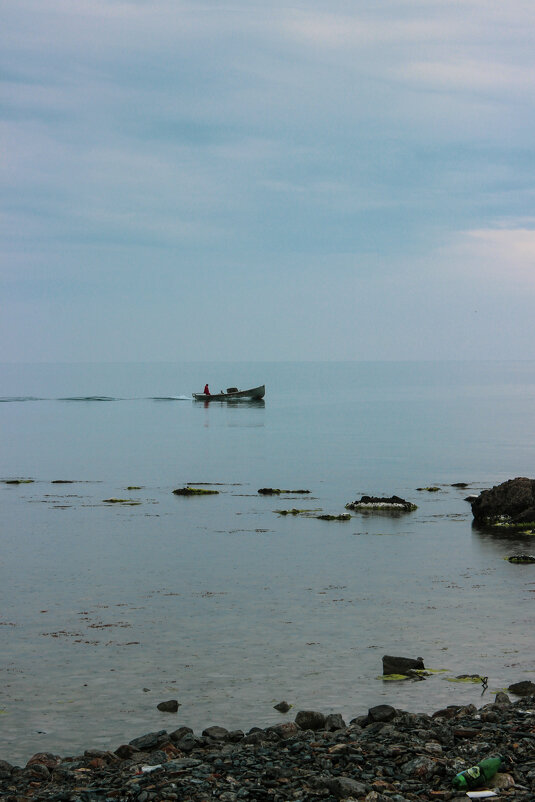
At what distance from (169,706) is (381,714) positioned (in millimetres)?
3510

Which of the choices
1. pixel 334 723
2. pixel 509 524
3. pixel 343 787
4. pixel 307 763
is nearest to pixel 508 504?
pixel 509 524

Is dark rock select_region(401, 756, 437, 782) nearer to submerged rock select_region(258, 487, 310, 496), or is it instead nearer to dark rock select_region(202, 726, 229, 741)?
dark rock select_region(202, 726, 229, 741)

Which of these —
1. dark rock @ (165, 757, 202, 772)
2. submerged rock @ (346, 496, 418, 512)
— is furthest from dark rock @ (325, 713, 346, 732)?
submerged rock @ (346, 496, 418, 512)

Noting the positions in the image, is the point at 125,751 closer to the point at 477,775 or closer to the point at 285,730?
the point at 285,730

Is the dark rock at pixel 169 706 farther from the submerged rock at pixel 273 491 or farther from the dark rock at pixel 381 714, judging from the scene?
→ the submerged rock at pixel 273 491

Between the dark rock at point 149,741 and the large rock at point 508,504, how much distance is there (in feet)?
78.9

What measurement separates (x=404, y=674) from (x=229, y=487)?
104 feet

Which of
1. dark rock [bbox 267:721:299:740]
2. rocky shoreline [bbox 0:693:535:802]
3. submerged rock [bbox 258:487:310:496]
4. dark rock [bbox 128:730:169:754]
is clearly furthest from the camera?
submerged rock [bbox 258:487:310:496]

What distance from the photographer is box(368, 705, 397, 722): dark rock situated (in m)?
14.0

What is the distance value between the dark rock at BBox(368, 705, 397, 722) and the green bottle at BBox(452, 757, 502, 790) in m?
2.78

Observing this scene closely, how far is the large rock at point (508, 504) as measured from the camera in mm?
35625

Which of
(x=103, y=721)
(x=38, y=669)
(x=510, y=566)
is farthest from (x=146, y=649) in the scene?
(x=510, y=566)

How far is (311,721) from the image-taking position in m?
14.0

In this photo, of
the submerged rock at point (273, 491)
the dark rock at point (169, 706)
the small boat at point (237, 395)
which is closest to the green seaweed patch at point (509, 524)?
the submerged rock at point (273, 491)
